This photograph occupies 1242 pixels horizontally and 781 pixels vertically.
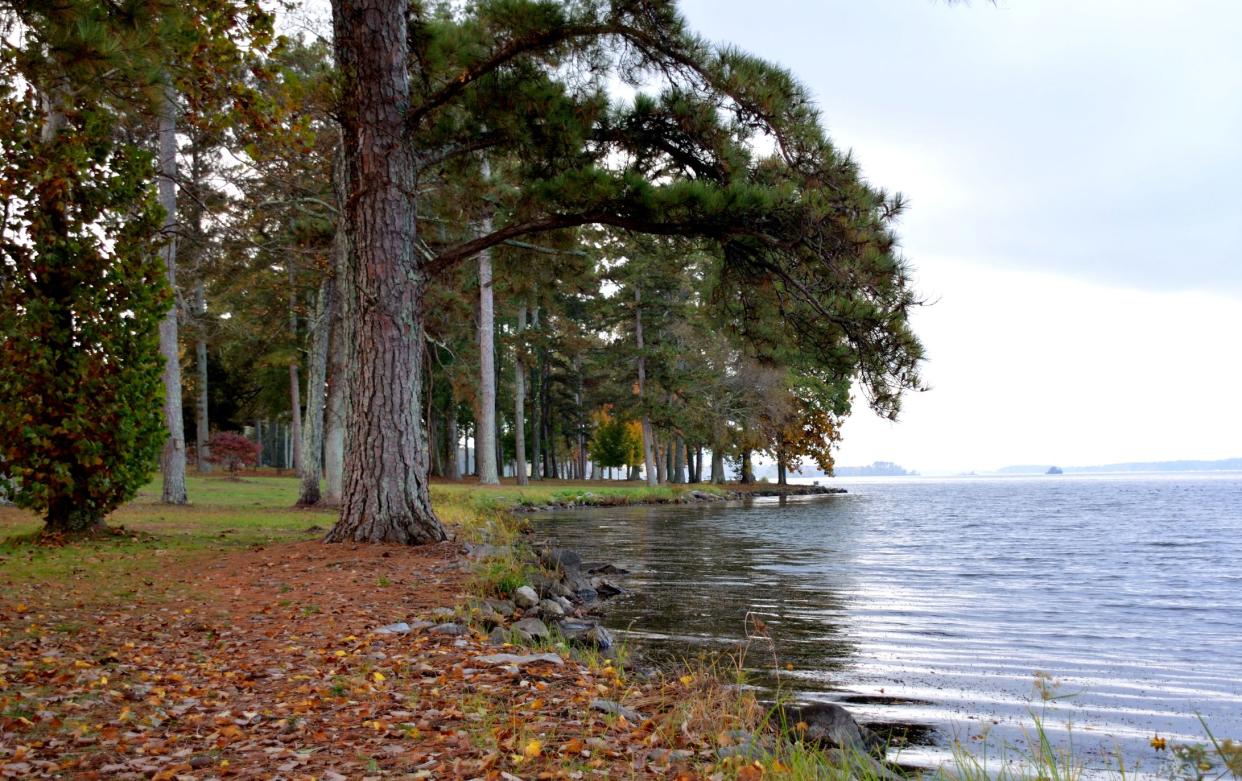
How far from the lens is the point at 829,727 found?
442 cm

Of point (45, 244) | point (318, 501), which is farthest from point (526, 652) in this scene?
point (318, 501)

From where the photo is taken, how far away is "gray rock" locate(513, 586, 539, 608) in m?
7.55

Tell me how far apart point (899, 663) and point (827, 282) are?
Answer: 12.6 feet

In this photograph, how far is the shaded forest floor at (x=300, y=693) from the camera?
3447 mm

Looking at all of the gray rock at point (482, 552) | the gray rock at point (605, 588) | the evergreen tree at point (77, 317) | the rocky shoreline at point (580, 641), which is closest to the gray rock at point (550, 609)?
the rocky shoreline at point (580, 641)

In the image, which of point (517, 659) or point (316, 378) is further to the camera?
point (316, 378)

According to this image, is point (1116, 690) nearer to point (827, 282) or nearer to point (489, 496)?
point (827, 282)

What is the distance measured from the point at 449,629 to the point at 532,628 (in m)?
0.81

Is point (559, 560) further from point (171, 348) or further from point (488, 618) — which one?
point (171, 348)

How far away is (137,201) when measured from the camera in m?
10.4

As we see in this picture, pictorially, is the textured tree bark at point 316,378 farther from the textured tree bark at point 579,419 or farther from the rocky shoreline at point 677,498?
the textured tree bark at point 579,419

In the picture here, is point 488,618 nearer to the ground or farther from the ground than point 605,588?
farther from the ground

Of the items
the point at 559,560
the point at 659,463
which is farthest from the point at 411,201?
the point at 659,463

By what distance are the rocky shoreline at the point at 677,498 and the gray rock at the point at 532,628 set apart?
18318 mm
